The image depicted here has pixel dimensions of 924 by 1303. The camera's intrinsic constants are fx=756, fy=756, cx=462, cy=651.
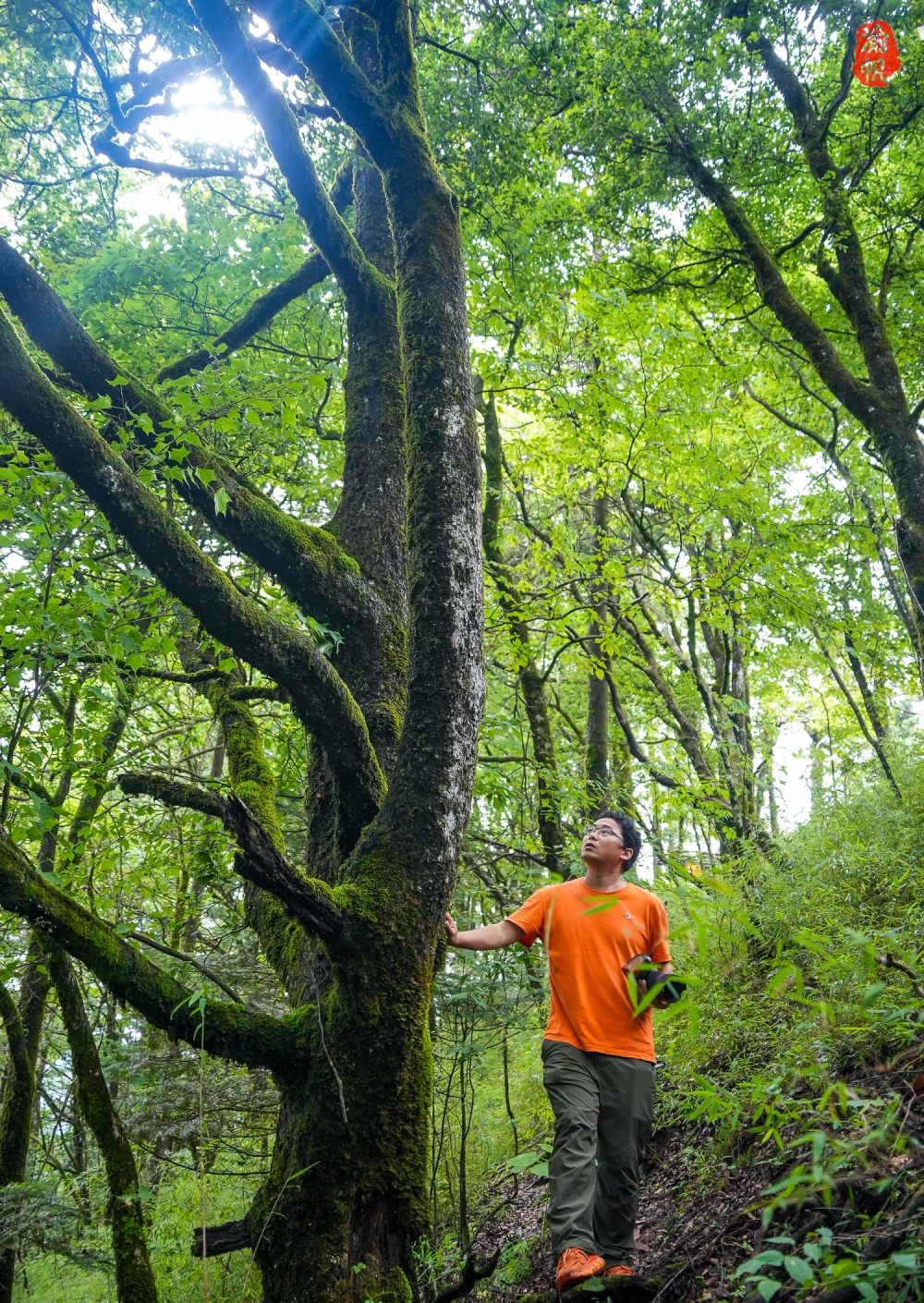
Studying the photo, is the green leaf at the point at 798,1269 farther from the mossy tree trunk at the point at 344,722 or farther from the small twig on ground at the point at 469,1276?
the mossy tree trunk at the point at 344,722

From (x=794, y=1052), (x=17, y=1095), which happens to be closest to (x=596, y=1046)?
(x=794, y=1052)

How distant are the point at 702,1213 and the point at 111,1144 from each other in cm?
468

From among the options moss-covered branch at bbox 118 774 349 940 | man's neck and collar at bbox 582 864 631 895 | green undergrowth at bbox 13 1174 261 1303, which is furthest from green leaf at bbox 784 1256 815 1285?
green undergrowth at bbox 13 1174 261 1303

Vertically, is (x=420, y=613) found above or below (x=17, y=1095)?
above

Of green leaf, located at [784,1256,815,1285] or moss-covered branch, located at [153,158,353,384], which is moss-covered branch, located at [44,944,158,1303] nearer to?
moss-covered branch, located at [153,158,353,384]

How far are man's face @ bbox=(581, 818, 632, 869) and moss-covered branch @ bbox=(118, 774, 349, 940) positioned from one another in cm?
129

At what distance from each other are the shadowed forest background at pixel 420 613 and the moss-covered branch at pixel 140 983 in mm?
17

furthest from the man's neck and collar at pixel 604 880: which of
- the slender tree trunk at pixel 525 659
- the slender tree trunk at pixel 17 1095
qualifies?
the slender tree trunk at pixel 17 1095

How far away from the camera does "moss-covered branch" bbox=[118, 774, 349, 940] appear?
2611 mm

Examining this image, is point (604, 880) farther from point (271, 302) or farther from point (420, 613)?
point (271, 302)

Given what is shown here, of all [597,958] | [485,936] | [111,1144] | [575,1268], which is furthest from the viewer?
[111,1144]

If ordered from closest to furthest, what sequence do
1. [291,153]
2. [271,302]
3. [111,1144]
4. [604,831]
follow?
[604,831], [291,153], [271,302], [111,1144]

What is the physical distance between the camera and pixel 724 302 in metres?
9.20

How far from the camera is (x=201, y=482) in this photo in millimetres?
3256
